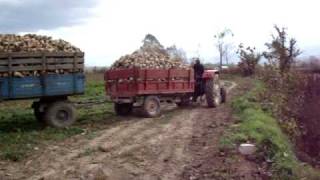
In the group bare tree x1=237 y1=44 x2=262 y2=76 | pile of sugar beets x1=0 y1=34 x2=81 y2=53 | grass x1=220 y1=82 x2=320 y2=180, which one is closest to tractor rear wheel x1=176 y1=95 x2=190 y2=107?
grass x1=220 y1=82 x2=320 y2=180

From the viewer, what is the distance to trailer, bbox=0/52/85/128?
14.6 metres

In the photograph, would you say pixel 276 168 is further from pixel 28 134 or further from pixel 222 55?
pixel 222 55

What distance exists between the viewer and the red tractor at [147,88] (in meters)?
18.0

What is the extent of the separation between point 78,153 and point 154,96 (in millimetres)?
6343

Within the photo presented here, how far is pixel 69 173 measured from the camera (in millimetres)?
10836

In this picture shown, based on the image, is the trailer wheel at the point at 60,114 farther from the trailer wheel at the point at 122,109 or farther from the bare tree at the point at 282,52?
the bare tree at the point at 282,52

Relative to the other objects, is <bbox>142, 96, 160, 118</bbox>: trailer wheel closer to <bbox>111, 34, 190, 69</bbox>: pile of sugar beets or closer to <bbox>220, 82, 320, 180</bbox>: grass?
<bbox>111, 34, 190, 69</bbox>: pile of sugar beets

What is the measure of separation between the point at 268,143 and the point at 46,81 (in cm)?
539

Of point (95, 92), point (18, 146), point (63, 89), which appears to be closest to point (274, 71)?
point (95, 92)

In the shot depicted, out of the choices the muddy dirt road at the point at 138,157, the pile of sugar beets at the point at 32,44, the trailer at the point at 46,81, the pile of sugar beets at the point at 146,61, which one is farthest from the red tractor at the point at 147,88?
the pile of sugar beets at the point at 32,44

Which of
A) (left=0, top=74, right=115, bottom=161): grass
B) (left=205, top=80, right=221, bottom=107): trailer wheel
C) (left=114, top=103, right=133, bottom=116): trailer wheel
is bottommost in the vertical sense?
(left=0, top=74, right=115, bottom=161): grass

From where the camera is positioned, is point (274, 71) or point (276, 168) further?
point (274, 71)

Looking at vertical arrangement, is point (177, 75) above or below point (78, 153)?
above

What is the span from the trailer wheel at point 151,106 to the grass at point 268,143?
2374mm
